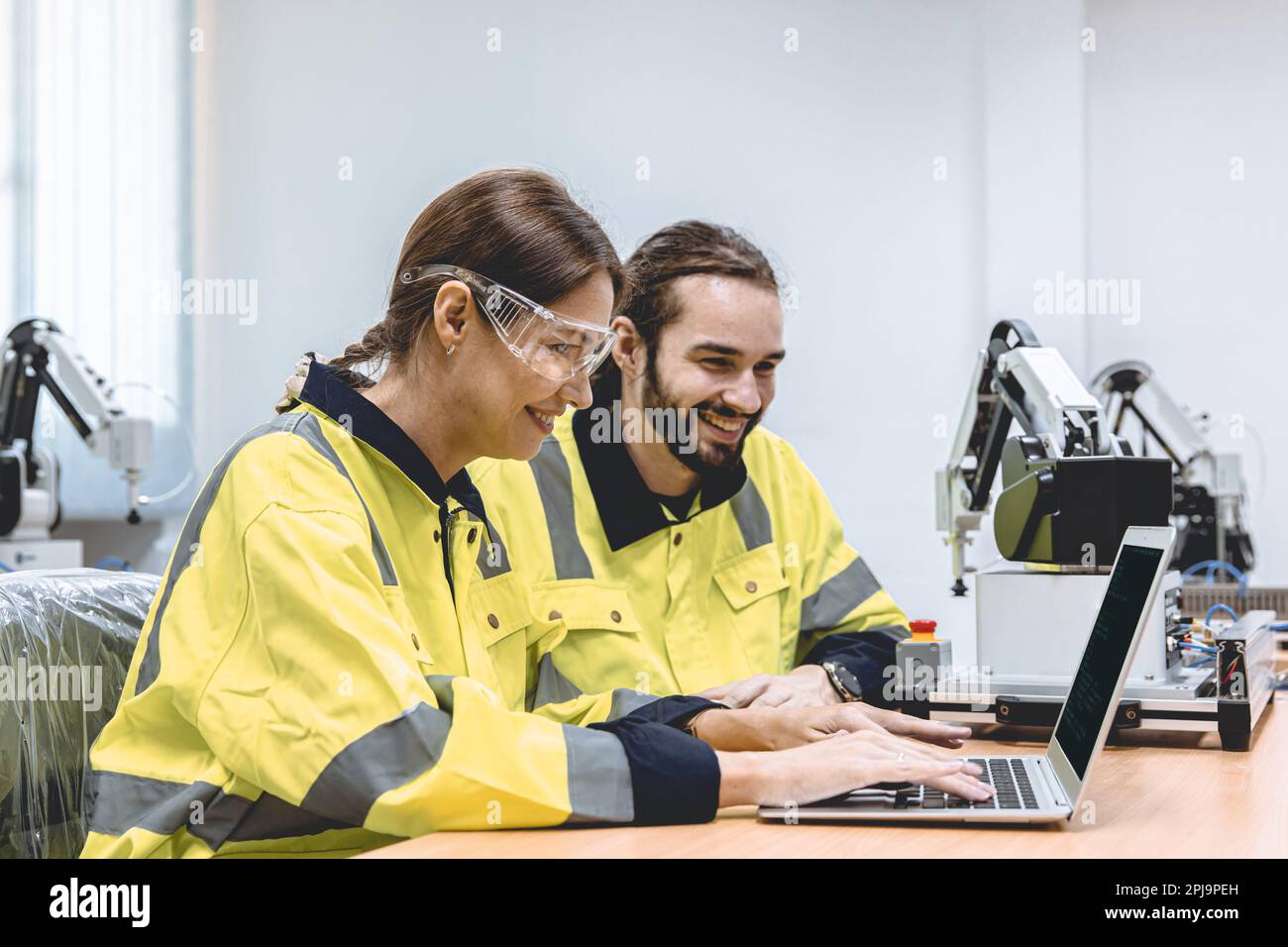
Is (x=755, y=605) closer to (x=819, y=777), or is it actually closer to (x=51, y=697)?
(x=819, y=777)

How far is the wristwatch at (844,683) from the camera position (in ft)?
5.84

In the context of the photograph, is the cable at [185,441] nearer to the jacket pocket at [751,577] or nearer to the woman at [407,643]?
the jacket pocket at [751,577]

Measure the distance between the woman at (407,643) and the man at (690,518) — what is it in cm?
34

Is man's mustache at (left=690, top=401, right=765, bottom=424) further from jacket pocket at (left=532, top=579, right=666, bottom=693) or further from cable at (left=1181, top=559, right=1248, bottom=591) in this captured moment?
cable at (left=1181, top=559, right=1248, bottom=591)

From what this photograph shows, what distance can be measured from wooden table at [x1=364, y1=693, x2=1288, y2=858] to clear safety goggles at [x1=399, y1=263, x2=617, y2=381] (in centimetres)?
54

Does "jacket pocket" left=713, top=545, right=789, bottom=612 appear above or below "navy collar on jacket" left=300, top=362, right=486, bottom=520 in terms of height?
below

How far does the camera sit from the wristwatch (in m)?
1.78

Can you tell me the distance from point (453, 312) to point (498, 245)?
0.09 m

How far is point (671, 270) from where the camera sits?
6.81 ft

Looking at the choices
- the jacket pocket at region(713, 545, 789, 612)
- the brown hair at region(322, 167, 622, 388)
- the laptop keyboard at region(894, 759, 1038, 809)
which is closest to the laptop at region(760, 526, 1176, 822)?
the laptop keyboard at region(894, 759, 1038, 809)

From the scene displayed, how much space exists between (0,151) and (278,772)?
12.9ft

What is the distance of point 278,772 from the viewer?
1016 millimetres
